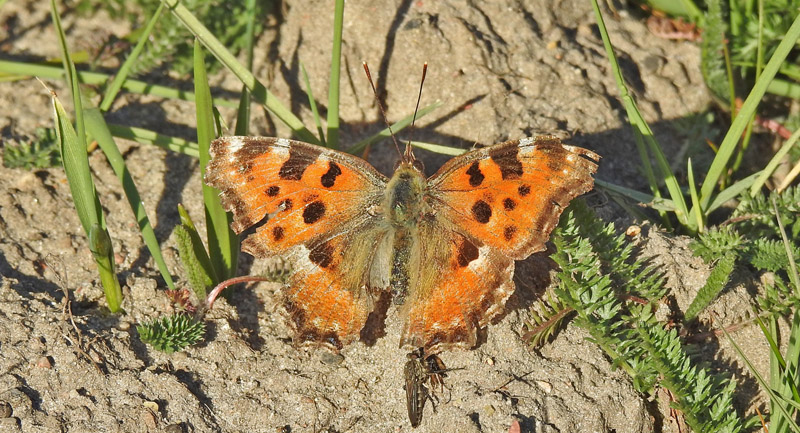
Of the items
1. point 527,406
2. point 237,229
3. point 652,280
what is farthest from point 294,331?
point 652,280

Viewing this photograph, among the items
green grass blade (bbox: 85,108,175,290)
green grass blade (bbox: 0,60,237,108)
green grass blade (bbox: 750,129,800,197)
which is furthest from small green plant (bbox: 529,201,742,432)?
green grass blade (bbox: 0,60,237,108)

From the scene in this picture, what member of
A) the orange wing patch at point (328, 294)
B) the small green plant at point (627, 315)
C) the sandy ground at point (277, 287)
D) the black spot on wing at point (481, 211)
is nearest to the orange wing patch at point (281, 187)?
the orange wing patch at point (328, 294)

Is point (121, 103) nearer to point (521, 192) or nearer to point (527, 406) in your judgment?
point (521, 192)

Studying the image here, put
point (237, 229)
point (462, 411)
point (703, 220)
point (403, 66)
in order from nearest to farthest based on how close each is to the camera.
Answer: point (462, 411)
point (237, 229)
point (703, 220)
point (403, 66)

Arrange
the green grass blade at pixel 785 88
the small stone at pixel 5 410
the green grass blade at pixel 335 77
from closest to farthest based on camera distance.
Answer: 1. the small stone at pixel 5 410
2. the green grass blade at pixel 335 77
3. the green grass blade at pixel 785 88

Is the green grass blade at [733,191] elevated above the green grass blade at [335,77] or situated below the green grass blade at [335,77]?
below

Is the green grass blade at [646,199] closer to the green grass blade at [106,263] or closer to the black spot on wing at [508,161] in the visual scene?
the black spot on wing at [508,161]
